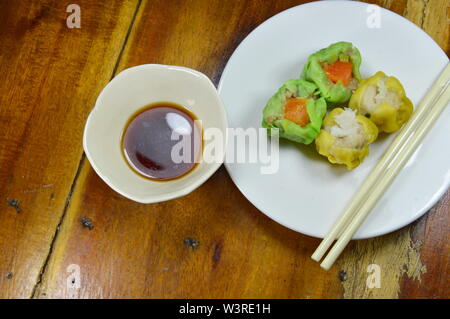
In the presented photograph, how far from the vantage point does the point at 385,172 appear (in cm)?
137

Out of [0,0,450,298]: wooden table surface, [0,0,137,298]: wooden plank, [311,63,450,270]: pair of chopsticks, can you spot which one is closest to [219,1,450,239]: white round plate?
[311,63,450,270]: pair of chopsticks

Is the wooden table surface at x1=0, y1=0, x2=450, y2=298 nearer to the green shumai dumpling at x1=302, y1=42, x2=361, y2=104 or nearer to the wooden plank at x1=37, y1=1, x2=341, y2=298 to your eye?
the wooden plank at x1=37, y1=1, x2=341, y2=298

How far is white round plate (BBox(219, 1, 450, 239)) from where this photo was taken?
138 centimetres

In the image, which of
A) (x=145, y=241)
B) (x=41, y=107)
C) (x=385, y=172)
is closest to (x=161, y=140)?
(x=145, y=241)

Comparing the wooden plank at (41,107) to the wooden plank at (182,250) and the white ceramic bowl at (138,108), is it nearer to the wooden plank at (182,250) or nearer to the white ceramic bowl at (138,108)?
the wooden plank at (182,250)

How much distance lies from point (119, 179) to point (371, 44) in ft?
2.72

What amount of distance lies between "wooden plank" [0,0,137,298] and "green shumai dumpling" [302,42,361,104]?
61 cm

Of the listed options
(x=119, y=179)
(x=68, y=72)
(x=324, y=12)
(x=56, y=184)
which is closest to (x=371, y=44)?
(x=324, y=12)

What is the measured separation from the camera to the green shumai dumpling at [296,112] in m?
1.38

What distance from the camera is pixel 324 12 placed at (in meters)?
1.47

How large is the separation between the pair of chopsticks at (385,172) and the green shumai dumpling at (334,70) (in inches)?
7.7

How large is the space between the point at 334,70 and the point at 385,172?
0.32m

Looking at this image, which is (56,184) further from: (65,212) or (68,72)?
(68,72)

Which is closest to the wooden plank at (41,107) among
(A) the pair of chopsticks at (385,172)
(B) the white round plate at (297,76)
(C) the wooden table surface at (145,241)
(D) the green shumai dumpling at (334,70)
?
(C) the wooden table surface at (145,241)
